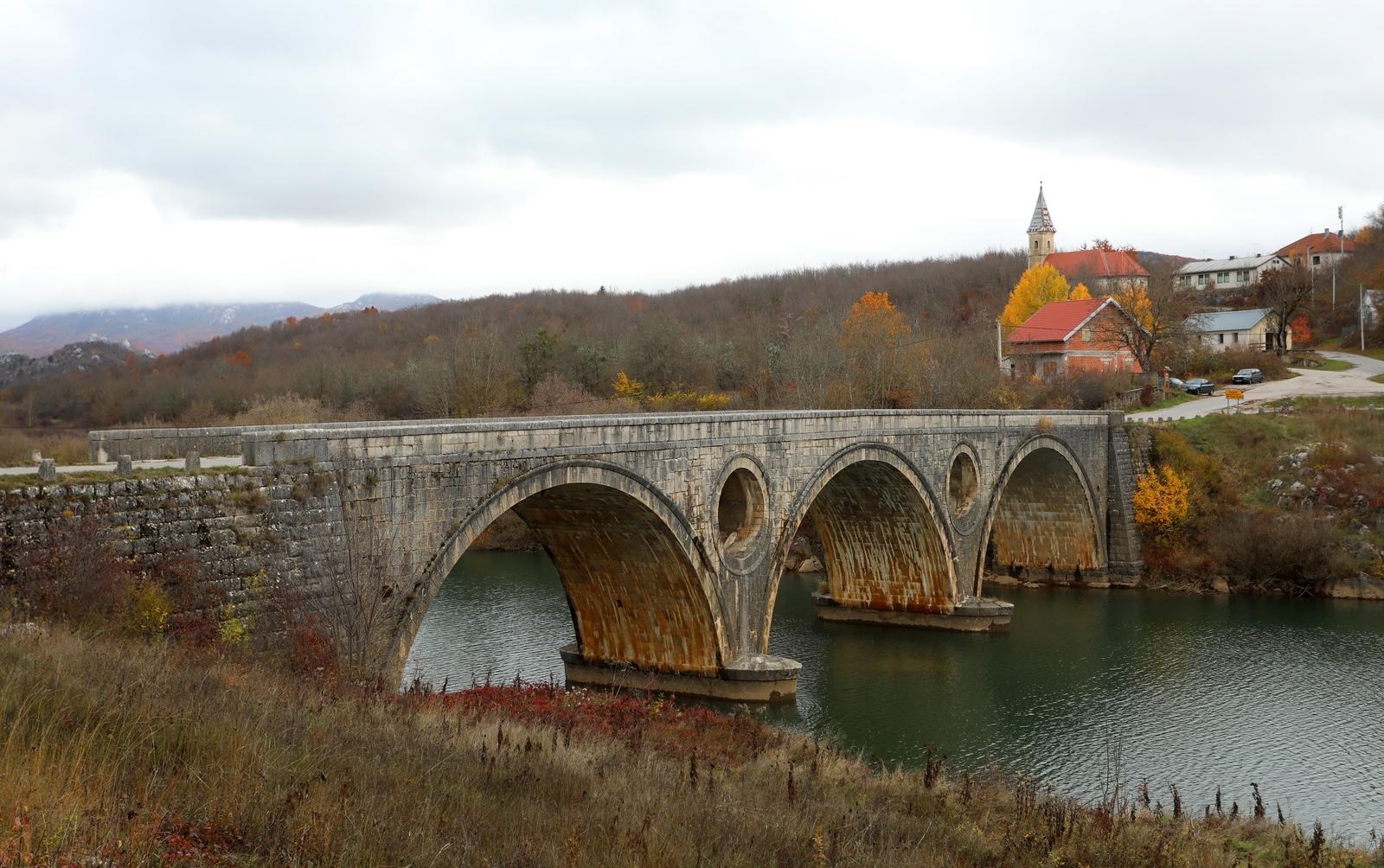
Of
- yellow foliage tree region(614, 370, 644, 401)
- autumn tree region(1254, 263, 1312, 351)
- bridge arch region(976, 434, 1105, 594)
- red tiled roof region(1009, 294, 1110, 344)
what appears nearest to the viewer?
bridge arch region(976, 434, 1105, 594)

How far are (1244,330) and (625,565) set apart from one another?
181 feet

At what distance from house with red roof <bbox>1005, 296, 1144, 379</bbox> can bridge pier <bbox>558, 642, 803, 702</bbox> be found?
33012 millimetres

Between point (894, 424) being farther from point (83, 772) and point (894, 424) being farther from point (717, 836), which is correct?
point (83, 772)

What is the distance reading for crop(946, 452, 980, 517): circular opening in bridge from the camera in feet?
102

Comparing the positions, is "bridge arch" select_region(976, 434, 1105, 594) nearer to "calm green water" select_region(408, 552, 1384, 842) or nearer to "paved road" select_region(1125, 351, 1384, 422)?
"calm green water" select_region(408, 552, 1384, 842)

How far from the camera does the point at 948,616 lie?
30391mm

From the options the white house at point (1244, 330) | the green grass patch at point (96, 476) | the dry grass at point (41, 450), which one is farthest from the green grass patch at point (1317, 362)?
the green grass patch at point (96, 476)

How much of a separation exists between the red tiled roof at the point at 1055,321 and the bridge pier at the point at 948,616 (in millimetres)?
25381

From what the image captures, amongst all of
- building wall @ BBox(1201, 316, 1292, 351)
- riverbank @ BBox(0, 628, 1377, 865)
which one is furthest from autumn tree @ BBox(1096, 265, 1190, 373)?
riverbank @ BBox(0, 628, 1377, 865)

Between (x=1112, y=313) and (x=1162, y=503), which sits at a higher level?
(x=1112, y=313)

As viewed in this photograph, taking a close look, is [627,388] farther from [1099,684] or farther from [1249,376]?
[1249,376]

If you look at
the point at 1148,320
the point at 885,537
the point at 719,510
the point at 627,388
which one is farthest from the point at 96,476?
the point at 1148,320

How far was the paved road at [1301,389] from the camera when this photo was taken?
44.4 meters

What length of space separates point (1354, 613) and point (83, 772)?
33800 mm
